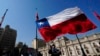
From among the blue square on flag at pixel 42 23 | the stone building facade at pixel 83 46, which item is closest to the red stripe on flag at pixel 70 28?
the blue square on flag at pixel 42 23

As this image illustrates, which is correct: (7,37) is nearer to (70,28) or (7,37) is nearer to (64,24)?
(64,24)

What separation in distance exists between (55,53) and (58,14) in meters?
3.75

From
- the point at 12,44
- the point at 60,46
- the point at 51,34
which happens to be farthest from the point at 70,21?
the point at 12,44

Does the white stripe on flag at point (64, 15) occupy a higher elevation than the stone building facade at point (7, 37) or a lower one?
lower

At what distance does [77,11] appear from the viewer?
409 inches

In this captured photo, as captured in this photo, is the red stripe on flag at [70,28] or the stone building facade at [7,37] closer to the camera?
the red stripe on flag at [70,28]

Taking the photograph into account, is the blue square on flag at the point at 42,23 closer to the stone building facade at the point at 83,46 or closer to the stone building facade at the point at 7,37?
the stone building facade at the point at 83,46

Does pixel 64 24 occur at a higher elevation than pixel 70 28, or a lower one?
higher

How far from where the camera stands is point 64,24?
1020 cm

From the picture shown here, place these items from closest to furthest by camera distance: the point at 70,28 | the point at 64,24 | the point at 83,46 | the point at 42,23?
the point at 70,28 → the point at 64,24 → the point at 42,23 → the point at 83,46

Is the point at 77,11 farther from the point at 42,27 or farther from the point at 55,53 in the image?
the point at 55,53

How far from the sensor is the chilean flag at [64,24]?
9414 mm

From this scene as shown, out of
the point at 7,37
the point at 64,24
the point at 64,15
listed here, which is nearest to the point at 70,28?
the point at 64,24

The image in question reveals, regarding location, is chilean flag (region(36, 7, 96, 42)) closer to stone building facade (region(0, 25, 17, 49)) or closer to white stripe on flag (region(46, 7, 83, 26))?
white stripe on flag (region(46, 7, 83, 26))
